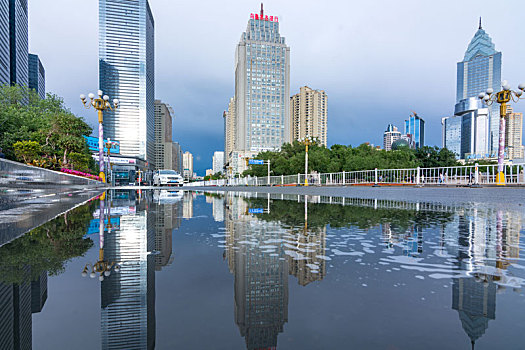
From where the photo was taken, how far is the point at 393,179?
784 inches

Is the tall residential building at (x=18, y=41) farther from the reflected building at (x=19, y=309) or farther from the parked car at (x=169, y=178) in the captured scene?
the reflected building at (x=19, y=309)

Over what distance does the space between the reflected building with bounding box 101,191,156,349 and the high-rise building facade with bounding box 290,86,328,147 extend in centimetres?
15647

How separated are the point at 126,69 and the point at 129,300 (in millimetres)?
143654

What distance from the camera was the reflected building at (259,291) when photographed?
1.33m

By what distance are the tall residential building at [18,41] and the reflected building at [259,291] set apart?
9180 cm

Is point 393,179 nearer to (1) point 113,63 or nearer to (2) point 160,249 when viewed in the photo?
(2) point 160,249

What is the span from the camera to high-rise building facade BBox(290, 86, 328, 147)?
159m

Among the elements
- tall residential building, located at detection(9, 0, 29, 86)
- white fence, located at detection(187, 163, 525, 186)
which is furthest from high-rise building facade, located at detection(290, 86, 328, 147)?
white fence, located at detection(187, 163, 525, 186)

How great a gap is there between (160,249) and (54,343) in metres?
1.77

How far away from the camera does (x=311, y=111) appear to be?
6329 inches

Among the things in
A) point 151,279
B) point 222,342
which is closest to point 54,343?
point 222,342

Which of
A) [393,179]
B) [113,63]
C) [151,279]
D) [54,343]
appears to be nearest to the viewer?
[54,343]

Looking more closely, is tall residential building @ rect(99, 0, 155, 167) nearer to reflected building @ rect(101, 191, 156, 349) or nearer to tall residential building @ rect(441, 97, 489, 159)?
reflected building @ rect(101, 191, 156, 349)

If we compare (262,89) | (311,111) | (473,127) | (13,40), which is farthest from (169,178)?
(473,127)
